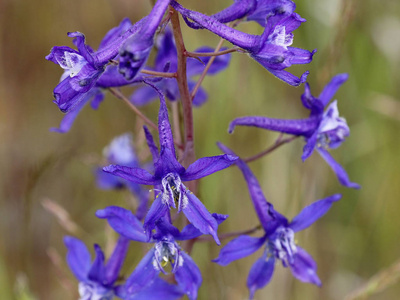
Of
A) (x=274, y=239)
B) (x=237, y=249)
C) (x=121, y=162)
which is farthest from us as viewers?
(x=121, y=162)

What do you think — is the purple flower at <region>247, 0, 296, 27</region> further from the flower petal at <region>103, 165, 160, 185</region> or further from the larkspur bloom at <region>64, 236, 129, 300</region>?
the larkspur bloom at <region>64, 236, 129, 300</region>

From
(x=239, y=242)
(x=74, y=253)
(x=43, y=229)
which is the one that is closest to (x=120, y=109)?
(x=43, y=229)

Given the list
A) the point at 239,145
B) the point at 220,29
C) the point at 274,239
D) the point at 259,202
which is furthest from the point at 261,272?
the point at 239,145

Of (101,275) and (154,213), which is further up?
(154,213)

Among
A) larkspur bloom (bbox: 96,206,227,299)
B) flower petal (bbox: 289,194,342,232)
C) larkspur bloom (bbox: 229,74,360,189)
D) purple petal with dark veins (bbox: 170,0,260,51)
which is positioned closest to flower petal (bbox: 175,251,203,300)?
larkspur bloom (bbox: 96,206,227,299)

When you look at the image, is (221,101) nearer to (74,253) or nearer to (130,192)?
(130,192)

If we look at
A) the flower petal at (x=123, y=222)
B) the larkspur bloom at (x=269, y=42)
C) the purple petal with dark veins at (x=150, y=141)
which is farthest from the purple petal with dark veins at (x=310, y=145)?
the flower petal at (x=123, y=222)

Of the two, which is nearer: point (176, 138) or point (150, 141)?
point (150, 141)

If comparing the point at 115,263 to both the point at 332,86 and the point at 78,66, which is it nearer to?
the point at 78,66

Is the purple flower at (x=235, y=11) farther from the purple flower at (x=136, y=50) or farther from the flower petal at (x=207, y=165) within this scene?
the flower petal at (x=207, y=165)
